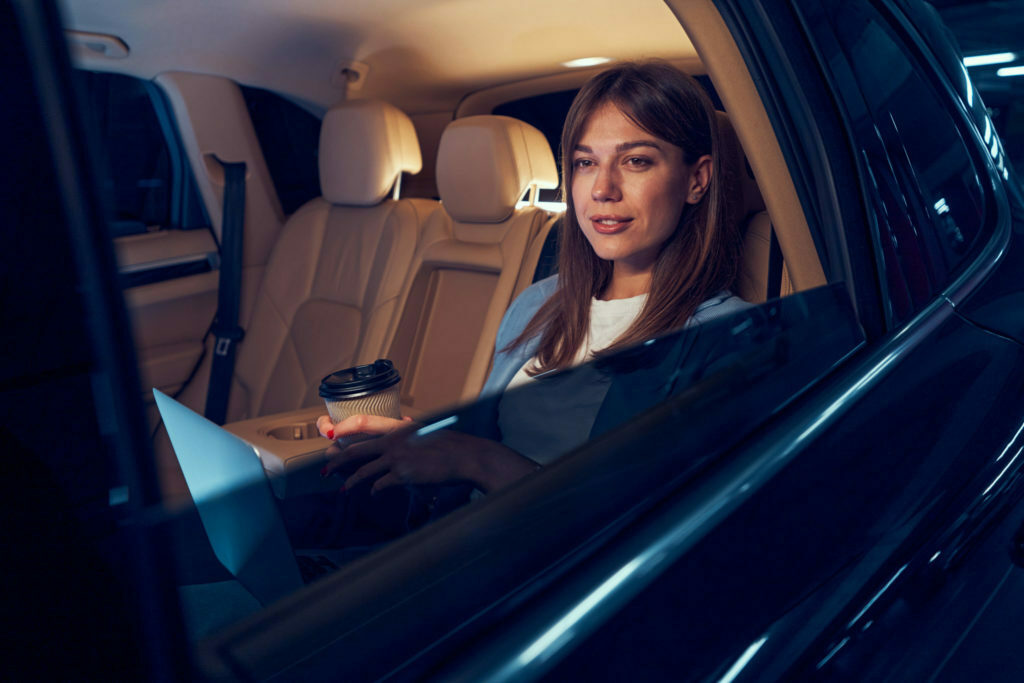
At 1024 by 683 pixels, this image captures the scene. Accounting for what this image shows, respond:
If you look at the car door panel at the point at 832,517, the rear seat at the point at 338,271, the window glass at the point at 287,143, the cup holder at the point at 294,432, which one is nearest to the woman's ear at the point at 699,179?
the car door panel at the point at 832,517

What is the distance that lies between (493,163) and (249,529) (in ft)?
5.93

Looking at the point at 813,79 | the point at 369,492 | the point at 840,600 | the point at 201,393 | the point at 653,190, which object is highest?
the point at 813,79

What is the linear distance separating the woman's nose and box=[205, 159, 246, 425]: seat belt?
1922 mm

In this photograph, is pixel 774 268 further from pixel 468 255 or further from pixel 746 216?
pixel 468 255

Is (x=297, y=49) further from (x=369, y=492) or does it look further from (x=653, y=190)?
(x=369, y=492)

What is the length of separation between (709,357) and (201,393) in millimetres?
2431

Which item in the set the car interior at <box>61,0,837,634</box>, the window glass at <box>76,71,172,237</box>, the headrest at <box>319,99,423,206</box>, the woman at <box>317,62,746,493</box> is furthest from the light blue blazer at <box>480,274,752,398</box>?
the window glass at <box>76,71,172,237</box>

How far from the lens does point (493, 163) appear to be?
222 cm

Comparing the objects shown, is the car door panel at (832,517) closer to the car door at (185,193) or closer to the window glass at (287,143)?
the car door at (185,193)

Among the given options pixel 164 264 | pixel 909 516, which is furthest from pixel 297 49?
pixel 909 516

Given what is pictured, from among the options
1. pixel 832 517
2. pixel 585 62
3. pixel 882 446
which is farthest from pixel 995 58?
pixel 832 517

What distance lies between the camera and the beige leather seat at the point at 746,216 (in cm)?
124

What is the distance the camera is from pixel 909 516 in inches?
32.6

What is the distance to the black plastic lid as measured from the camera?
3.41ft
